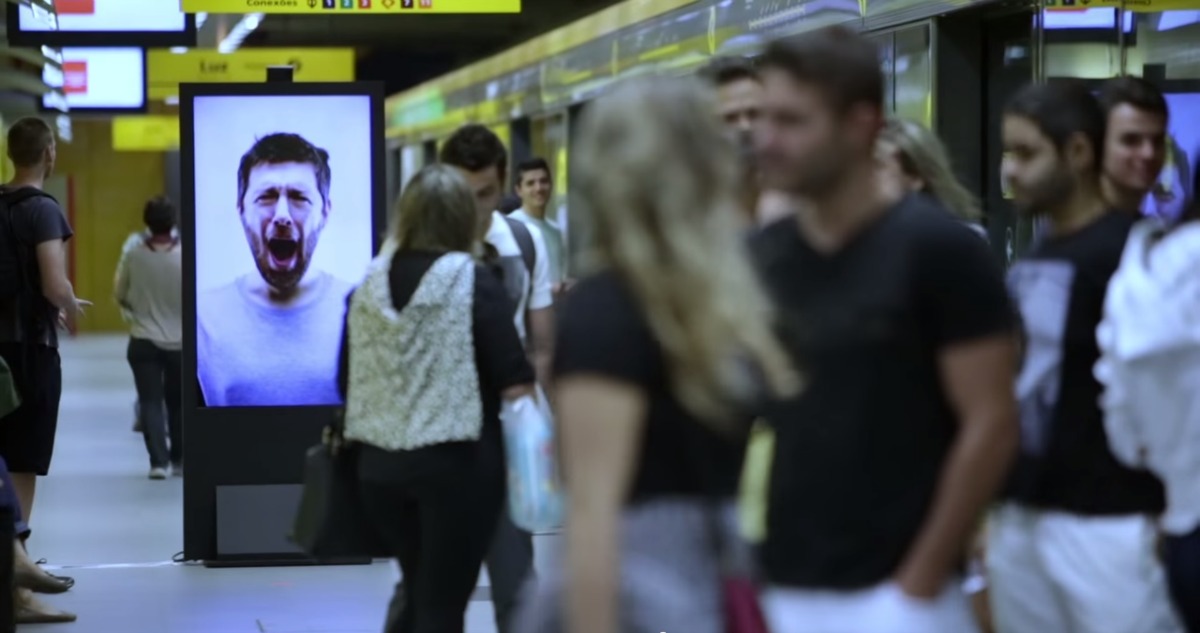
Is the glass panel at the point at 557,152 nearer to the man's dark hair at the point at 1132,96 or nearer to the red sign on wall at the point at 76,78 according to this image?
the red sign on wall at the point at 76,78

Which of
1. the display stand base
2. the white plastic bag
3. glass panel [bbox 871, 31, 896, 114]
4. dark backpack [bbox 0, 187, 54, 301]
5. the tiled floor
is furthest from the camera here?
glass panel [bbox 871, 31, 896, 114]

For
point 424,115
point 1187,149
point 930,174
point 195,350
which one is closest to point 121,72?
point 424,115

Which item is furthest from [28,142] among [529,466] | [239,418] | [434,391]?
[529,466]

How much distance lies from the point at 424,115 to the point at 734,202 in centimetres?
2431

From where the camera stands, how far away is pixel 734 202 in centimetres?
282

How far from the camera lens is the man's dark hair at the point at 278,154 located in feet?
27.7

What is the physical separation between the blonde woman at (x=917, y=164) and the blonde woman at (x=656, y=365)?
2.00 metres

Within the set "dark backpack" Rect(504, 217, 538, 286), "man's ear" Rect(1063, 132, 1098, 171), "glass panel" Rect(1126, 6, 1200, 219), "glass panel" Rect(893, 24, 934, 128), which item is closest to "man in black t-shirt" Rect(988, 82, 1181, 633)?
"man's ear" Rect(1063, 132, 1098, 171)

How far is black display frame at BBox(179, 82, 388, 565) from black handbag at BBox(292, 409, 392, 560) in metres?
3.09

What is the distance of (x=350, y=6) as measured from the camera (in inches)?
514

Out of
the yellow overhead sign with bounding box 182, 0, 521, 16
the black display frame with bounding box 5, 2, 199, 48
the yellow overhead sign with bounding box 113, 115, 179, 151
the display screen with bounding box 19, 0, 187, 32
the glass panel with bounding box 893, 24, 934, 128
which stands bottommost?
the glass panel with bounding box 893, 24, 934, 128

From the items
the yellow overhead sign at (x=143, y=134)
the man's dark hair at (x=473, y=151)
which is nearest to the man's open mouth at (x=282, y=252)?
the man's dark hair at (x=473, y=151)

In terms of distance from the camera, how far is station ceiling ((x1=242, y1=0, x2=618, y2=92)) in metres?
25.3

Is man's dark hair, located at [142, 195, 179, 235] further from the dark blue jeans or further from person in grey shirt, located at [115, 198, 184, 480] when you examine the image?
the dark blue jeans
